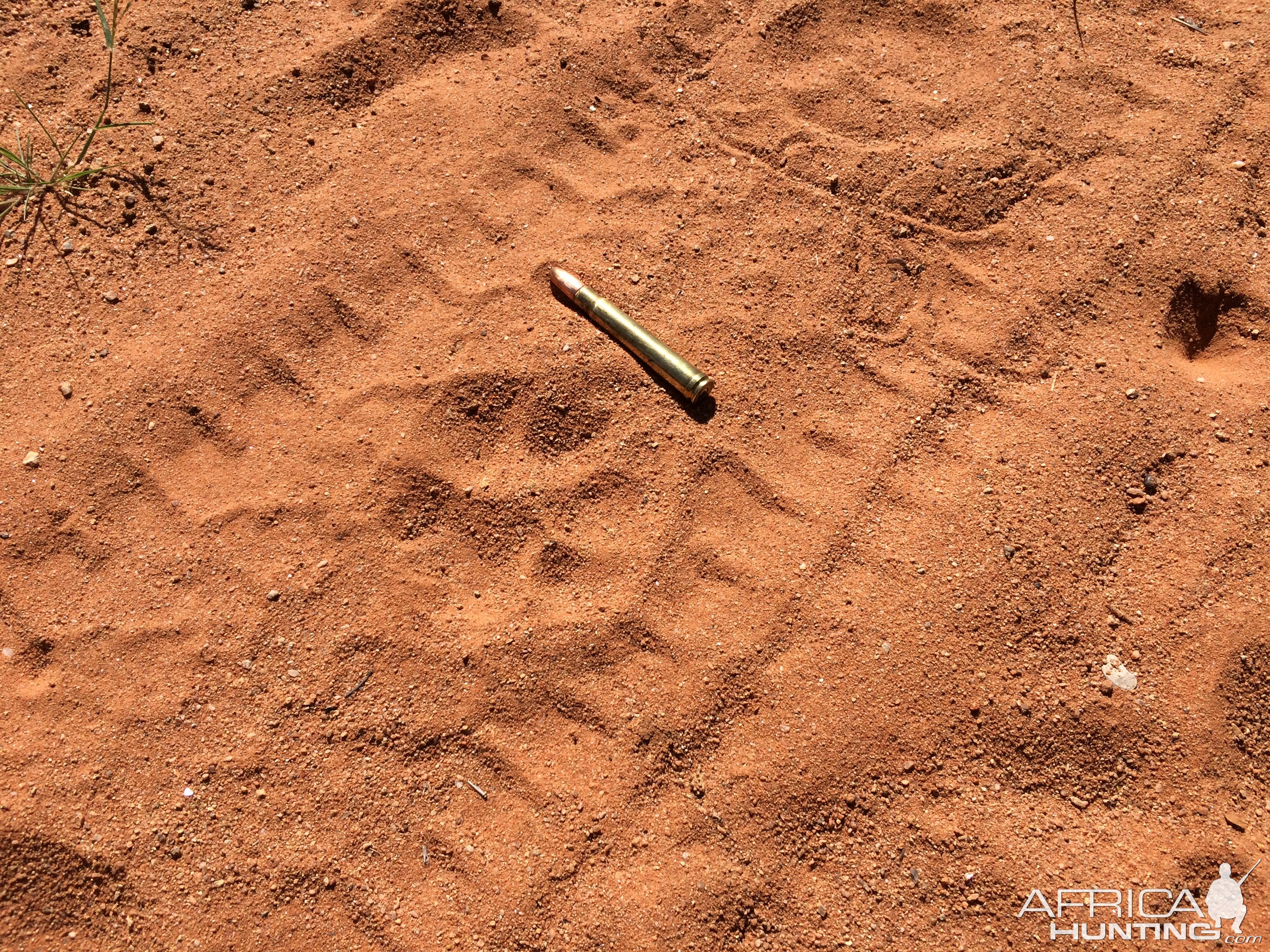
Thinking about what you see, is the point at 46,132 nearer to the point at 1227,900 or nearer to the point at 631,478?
the point at 631,478

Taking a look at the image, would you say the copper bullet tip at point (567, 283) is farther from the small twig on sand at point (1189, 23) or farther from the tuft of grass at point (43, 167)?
the small twig on sand at point (1189, 23)

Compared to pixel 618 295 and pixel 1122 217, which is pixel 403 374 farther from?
pixel 1122 217

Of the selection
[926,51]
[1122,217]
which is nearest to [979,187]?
[1122,217]

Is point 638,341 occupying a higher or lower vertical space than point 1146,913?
higher

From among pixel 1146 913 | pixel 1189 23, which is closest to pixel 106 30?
pixel 1189 23

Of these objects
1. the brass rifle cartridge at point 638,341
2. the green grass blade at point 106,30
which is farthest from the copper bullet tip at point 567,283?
the green grass blade at point 106,30

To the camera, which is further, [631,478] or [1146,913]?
[631,478]
